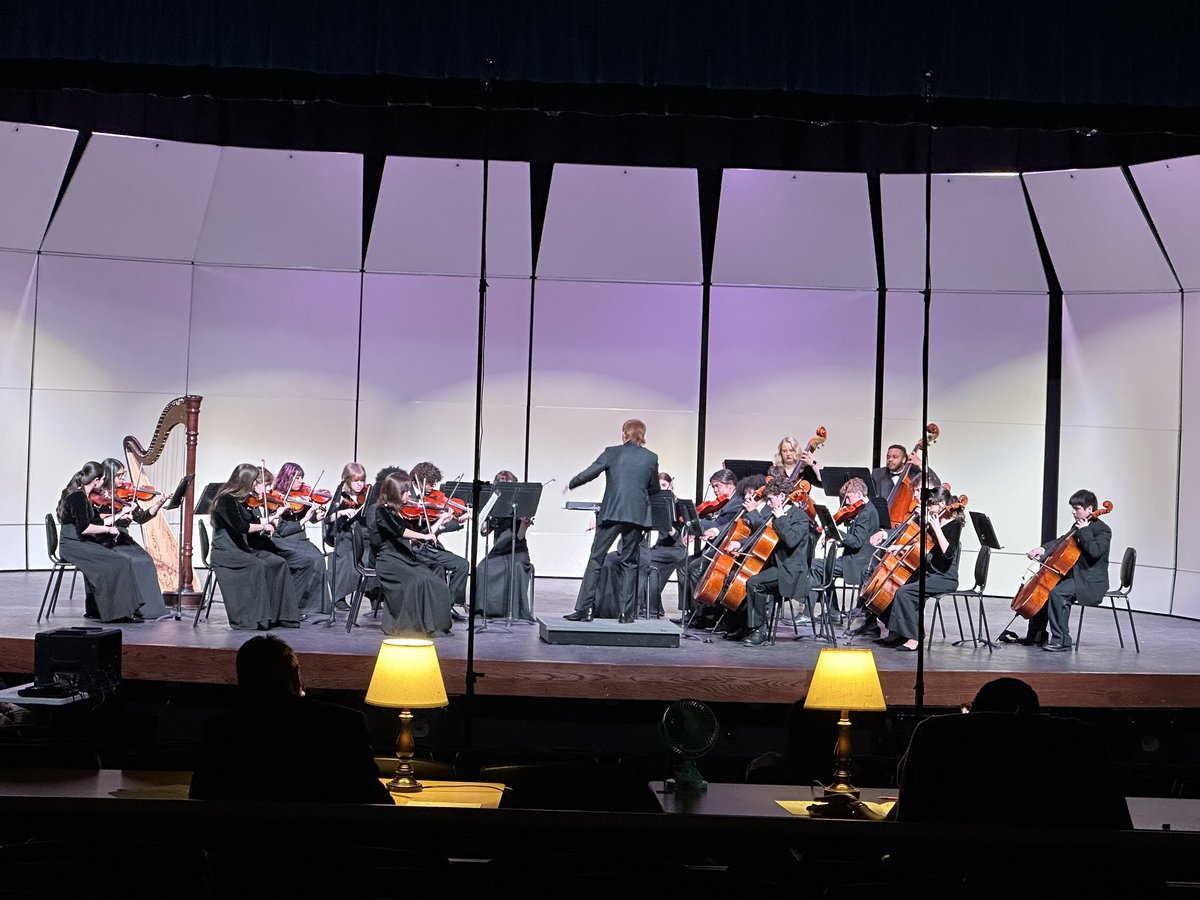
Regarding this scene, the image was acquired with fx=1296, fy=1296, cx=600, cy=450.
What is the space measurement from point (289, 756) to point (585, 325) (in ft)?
30.1

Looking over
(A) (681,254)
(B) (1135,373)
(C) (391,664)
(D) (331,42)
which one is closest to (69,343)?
(A) (681,254)

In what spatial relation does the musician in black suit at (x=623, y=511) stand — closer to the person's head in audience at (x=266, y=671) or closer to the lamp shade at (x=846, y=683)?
the lamp shade at (x=846, y=683)

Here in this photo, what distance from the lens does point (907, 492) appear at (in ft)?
29.2

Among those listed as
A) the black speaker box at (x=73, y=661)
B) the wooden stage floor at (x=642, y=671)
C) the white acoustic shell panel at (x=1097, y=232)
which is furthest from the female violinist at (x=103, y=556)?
the white acoustic shell panel at (x=1097, y=232)

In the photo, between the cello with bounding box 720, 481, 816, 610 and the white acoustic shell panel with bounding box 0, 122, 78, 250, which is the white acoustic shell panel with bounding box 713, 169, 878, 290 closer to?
the cello with bounding box 720, 481, 816, 610

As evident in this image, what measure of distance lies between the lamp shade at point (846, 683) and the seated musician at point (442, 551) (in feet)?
13.4

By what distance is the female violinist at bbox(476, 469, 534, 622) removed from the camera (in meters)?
8.58

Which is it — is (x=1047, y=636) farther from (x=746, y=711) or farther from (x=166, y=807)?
(x=166, y=807)

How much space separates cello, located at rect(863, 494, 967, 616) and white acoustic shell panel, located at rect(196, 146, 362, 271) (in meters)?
5.93

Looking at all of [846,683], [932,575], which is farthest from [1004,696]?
[932,575]

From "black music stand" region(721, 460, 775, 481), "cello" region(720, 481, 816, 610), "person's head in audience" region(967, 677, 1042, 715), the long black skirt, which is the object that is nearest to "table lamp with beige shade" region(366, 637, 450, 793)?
"person's head in audience" region(967, 677, 1042, 715)

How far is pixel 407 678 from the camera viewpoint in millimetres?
4184

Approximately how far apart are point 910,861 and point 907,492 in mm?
6186

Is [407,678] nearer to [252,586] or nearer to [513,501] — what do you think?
[513,501]
